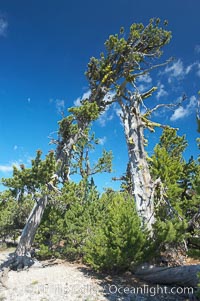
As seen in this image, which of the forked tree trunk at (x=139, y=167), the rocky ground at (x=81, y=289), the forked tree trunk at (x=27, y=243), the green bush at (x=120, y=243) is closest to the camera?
the rocky ground at (x=81, y=289)

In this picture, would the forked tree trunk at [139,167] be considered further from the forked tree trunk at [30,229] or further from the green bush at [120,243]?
the forked tree trunk at [30,229]

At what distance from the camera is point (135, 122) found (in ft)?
50.5

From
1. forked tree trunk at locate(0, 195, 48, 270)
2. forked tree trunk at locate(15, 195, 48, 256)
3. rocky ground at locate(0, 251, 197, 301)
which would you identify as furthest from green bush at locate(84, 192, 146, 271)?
forked tree trunk at locate(15, 195, 48, 256)

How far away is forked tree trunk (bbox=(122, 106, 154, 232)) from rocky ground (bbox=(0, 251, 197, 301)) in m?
2.73

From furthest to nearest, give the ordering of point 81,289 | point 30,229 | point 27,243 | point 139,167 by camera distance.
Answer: point 30,229, point 27,243, point 139,167, point 81,289

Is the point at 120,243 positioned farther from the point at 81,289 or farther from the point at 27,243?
the point at 27,243

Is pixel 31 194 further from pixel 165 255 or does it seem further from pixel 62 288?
pixel 165 255

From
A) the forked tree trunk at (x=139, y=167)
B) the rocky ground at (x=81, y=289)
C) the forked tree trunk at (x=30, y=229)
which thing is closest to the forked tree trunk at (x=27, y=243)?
the forked tree trunk at (x=30, y=229)

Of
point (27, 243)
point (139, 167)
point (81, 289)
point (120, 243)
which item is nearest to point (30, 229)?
point (27, 243)

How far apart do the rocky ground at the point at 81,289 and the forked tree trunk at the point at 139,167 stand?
2.73 meters

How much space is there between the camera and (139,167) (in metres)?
13.5

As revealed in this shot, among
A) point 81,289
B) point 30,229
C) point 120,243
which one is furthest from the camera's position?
point 30,229

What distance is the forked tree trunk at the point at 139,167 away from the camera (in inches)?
479

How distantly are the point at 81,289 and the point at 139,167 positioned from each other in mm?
7225
